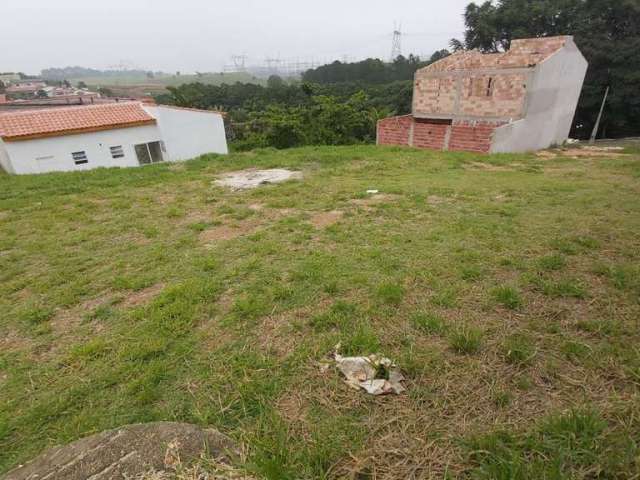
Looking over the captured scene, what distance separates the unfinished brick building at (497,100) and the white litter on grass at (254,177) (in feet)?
25.1

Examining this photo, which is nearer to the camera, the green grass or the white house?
the green grass

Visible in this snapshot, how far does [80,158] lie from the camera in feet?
44.1

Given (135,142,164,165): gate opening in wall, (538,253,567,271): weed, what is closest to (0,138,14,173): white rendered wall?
(135,142,164,165): gate opening in wall

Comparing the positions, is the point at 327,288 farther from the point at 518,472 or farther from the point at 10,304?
the point at 10,304

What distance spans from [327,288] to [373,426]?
1.29 meters

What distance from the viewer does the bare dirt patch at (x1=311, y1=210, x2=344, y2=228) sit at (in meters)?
4.43

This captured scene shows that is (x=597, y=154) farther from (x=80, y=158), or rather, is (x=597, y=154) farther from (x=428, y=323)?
(x=80, y=158)

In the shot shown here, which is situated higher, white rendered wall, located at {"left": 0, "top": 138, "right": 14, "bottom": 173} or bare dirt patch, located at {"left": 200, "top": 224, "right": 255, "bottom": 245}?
bare dirt patch, located at {"left": 200, "top": 224, "right": 255, "bottom": 245}

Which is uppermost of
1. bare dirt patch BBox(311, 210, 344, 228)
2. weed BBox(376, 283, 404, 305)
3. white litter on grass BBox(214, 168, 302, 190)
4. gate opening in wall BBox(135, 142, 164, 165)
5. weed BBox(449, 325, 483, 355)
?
weed BBox(449, 325, 483, 355)

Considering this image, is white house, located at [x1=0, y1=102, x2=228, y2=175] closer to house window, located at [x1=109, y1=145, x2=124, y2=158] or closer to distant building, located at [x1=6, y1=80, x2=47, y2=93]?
Answer: house window, located at [x1=109, y1=145, x2=124, y2=158]

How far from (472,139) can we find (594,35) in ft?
52.3

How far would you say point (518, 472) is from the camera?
51.8 inches

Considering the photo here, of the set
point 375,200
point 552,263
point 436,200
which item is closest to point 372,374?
point 552,263

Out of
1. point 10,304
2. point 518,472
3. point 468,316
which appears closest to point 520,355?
Answer: point 468,316
